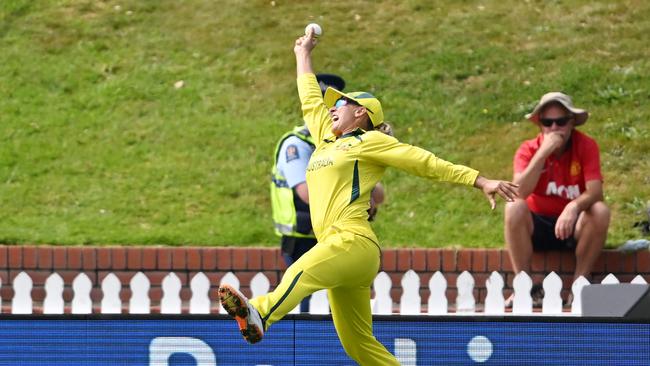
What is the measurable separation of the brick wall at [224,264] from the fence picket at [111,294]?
80 cm

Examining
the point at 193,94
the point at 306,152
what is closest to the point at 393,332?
the point at 306,152

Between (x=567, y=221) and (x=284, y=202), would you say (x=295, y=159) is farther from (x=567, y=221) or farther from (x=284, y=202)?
(x=567, y=221)

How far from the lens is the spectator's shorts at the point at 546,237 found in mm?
10930

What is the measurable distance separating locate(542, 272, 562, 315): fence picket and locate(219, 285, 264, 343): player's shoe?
139 inches

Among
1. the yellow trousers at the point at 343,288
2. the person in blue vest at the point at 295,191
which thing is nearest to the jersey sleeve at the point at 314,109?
the yellow trousers at the point at 343,288

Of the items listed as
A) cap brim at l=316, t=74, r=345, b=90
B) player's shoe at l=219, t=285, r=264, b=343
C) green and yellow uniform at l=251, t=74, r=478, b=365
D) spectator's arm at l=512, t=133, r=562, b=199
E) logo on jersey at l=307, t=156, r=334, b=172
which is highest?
cap brim at l=316, t=74, r=345, b=90

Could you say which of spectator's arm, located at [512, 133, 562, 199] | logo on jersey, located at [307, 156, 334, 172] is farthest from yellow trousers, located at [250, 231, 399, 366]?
spectator's arm, located at [512, 133, 562, 199]

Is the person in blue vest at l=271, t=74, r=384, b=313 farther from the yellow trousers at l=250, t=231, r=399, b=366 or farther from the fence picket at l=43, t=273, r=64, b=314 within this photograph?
the yellow trousers at l=250, t=231, r=399, b=366

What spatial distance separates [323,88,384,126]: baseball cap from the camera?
7940 mm

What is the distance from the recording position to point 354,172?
304 inches

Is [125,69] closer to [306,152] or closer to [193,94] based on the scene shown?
[193,94]

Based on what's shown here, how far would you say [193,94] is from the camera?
14.0 m

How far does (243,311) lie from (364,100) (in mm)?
1473

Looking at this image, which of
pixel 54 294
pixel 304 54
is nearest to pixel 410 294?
pixel 54 294
